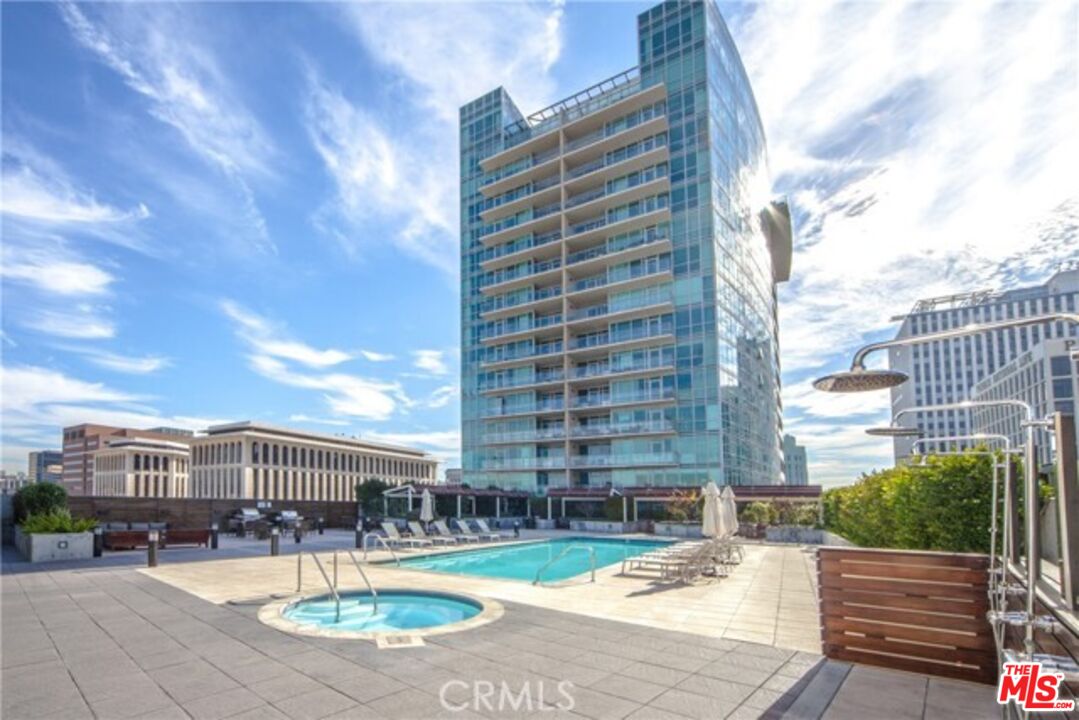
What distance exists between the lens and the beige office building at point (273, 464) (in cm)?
8512

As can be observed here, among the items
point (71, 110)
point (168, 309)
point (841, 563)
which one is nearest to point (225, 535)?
point (168, 309)

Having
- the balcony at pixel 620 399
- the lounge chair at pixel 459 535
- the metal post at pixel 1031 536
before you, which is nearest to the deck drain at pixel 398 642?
the metal post at pixel 1031 536

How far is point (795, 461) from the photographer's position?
161 metres

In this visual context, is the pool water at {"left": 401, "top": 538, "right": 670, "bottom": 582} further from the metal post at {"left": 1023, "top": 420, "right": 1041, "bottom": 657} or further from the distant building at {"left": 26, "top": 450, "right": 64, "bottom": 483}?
the distant building at {"left": 26, "top": 450, "right": 64, "bottom": 483}

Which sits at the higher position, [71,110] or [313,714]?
[71,110]

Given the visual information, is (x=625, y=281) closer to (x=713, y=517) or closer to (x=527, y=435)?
(x=527, y=435)

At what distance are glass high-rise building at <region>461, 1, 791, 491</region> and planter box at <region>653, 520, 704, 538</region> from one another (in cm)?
1404

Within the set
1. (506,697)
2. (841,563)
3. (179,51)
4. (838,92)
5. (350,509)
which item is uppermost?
(179,51)

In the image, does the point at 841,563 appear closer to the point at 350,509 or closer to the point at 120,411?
the point at 350,509

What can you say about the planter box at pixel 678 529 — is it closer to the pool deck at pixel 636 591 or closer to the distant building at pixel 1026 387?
the pool deck at pixel 636 591

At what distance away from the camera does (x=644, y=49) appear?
154ft

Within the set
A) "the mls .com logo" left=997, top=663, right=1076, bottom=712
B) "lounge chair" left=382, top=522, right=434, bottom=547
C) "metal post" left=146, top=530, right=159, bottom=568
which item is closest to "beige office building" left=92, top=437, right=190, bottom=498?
"lounge chair" left=382, top=522, right=434, bottom=547

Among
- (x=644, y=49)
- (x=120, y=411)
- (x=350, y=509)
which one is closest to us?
(x=350, y=509)

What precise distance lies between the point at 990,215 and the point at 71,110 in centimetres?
1765
